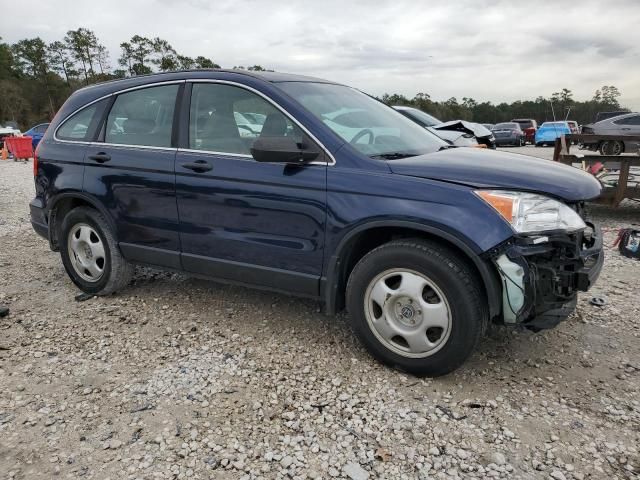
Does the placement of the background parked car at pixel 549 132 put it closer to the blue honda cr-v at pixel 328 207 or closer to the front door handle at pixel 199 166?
the blue honda cr-v at pixel 328 207

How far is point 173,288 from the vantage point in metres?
4.57

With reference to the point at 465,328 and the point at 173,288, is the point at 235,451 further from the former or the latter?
the point at 173,288

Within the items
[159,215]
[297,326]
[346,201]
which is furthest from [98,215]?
[346,201]

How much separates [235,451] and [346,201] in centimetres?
149

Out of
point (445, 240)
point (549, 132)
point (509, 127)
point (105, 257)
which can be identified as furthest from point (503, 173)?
point (509, 127)

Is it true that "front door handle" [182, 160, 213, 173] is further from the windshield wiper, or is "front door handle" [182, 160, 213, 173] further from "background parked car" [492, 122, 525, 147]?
"background parked car" [492, 122, 525, 147]

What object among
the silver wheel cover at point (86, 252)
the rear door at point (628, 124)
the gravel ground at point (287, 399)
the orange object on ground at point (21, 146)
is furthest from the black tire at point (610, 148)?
the orange object on ground at point (21, 146)

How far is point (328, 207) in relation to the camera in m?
3.03

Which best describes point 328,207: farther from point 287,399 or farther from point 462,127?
point 462,127

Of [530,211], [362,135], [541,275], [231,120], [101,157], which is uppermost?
[231,120]

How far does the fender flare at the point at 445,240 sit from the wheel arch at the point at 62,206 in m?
2.02

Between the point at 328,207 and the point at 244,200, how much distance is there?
0.62 meters

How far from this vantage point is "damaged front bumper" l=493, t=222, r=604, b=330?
8.58 ft

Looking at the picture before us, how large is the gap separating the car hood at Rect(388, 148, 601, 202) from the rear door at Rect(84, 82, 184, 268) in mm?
1753
